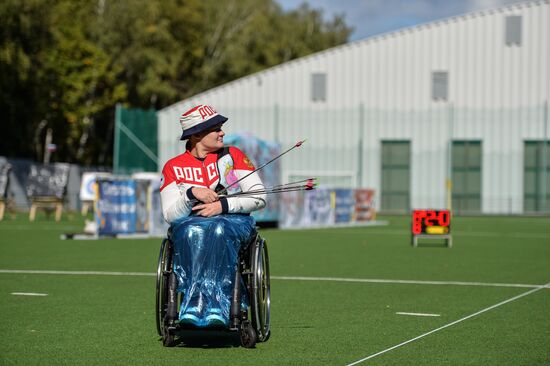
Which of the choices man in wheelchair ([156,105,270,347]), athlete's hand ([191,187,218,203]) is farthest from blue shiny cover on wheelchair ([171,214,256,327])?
athlete's hand ([191,187,218,203])

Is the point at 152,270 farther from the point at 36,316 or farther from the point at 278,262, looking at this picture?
the point at 36,316

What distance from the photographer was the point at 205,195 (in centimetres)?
781

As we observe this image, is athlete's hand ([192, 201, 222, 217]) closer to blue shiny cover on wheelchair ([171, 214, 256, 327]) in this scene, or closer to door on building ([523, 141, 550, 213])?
blue shiny cover on wheelchair ([171, 214, 256, 327])

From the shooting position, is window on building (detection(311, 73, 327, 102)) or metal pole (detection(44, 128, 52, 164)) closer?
window on building (detection(311, 73, 327, 102))

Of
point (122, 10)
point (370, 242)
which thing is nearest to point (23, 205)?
point (122, 10)

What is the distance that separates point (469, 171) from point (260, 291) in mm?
42957

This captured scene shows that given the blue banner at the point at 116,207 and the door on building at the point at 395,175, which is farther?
the door on building at the point at 395,175

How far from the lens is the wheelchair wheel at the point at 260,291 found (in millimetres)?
7801

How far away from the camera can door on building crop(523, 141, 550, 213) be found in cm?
4875

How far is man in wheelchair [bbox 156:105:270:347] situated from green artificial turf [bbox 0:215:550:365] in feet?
0.89

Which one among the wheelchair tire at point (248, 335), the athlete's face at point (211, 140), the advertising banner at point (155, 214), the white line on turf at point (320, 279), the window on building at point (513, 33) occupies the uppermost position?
the window on building at point (513, 33)

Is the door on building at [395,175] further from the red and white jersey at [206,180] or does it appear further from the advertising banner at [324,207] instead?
the red and white jersey at [206,180]

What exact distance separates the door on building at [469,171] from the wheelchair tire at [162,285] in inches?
1684

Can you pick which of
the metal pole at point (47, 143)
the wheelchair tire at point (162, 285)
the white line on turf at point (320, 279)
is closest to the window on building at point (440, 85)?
the metal pole at point (47, 143)
